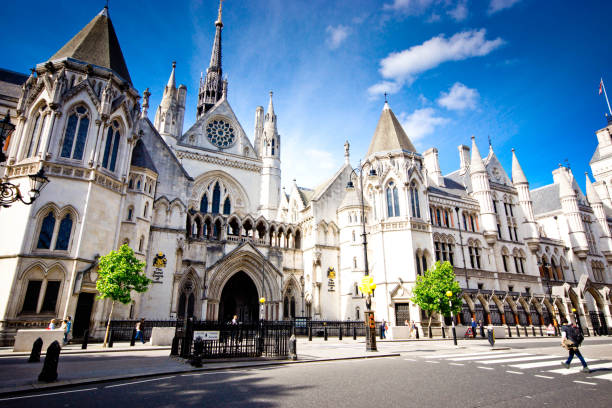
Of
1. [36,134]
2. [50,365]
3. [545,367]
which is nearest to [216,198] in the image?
[36,134]

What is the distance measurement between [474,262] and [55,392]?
35.2 meters

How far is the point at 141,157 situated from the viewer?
Result: 84.3ft

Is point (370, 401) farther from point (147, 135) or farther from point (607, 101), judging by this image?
point (607, 101)

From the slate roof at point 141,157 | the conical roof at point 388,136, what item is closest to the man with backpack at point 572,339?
the conical roof at point 388,136

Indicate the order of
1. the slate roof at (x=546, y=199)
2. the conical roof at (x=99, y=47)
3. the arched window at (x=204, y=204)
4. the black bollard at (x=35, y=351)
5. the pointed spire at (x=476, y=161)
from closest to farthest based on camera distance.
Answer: the black bollard at (x=35, y=351) < the conical roof at (x=99, y=47) < the arched window at (x=204, y=204) < the pointed spire at (x=476, y=161) < the slate roof at (x=546, y=199)

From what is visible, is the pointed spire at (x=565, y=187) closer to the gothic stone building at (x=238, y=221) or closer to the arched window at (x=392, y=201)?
the gothic stone building at (x=238, y=221)

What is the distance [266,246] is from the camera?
32156 mm

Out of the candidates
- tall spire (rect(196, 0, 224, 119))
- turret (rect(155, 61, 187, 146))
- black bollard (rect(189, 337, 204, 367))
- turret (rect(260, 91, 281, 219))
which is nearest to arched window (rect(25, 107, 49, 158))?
turret (rect(155, 61, 187, 146))

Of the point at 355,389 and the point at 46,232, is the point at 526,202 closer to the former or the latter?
the point at 355,389

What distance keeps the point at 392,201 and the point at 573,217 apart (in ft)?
87.2

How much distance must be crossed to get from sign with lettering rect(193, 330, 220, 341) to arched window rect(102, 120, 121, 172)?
1565 cm

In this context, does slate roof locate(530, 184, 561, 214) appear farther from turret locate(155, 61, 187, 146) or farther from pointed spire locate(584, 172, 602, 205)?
turret locate(155, 61, 187, 146)

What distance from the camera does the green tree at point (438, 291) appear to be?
24953 millimetres

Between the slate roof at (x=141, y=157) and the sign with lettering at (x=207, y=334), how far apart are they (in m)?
17.3
